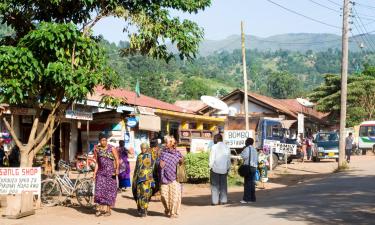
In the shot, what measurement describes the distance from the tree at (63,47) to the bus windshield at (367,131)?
3010 centimetres

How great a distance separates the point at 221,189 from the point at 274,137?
14602mm

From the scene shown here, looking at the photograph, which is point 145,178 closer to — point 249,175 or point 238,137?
point 249,175

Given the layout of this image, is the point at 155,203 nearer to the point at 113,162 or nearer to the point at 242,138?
the point at 113,162

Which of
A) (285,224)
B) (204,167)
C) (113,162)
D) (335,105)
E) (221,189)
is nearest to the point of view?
(285,224)

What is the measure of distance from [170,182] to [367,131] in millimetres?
32488

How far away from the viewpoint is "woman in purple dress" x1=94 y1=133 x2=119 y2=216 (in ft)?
39.6

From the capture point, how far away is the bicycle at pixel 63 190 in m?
13.7

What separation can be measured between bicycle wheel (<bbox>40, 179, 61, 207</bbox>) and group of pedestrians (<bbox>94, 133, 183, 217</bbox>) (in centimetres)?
189

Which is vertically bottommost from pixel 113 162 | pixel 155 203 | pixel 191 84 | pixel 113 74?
pixel 155 203

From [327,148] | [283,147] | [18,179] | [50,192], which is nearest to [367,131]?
[327,148]

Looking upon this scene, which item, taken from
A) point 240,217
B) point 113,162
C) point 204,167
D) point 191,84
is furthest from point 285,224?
point 191,84

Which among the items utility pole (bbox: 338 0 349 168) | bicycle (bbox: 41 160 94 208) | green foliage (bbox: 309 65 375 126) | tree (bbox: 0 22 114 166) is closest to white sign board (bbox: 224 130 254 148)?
utility pole (bbox: 338 0 349 168)

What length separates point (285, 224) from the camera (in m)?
10.2

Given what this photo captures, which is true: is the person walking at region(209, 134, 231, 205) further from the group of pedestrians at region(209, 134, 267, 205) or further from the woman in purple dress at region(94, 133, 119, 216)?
the woman in purple dress at region(94, 133, 119, 216)
